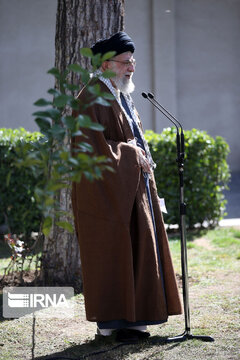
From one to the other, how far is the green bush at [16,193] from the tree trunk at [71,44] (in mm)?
1934

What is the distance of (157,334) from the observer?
457 cm

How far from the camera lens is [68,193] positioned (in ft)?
19.1

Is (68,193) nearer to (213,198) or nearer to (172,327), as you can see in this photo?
(172,327)

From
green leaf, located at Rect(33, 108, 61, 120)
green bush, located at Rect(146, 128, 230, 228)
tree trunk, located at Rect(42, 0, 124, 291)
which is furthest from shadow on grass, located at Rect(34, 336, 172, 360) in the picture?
green bush, located at Rect(146, 128, 230, 228)

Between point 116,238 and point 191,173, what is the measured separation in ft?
13.9

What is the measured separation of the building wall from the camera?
1155cm

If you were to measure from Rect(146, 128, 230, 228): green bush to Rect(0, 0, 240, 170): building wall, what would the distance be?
3.88 meters

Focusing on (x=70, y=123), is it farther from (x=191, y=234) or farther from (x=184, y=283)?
(x=191, y=234)

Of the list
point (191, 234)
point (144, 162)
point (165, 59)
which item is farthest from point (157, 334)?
point (165, 59)

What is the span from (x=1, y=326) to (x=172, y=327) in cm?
130

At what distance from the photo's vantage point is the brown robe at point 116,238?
411cm

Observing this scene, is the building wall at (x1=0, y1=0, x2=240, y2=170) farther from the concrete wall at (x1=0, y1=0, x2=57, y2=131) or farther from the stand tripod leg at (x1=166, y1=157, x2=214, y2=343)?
the stand tripod leg at (x1=166, y1=157, x2=214, y2=343)

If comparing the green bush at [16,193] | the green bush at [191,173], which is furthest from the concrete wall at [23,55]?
the green bush at [191,173]

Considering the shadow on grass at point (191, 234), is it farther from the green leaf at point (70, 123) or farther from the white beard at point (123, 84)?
the green leaf at point (70, 123)
